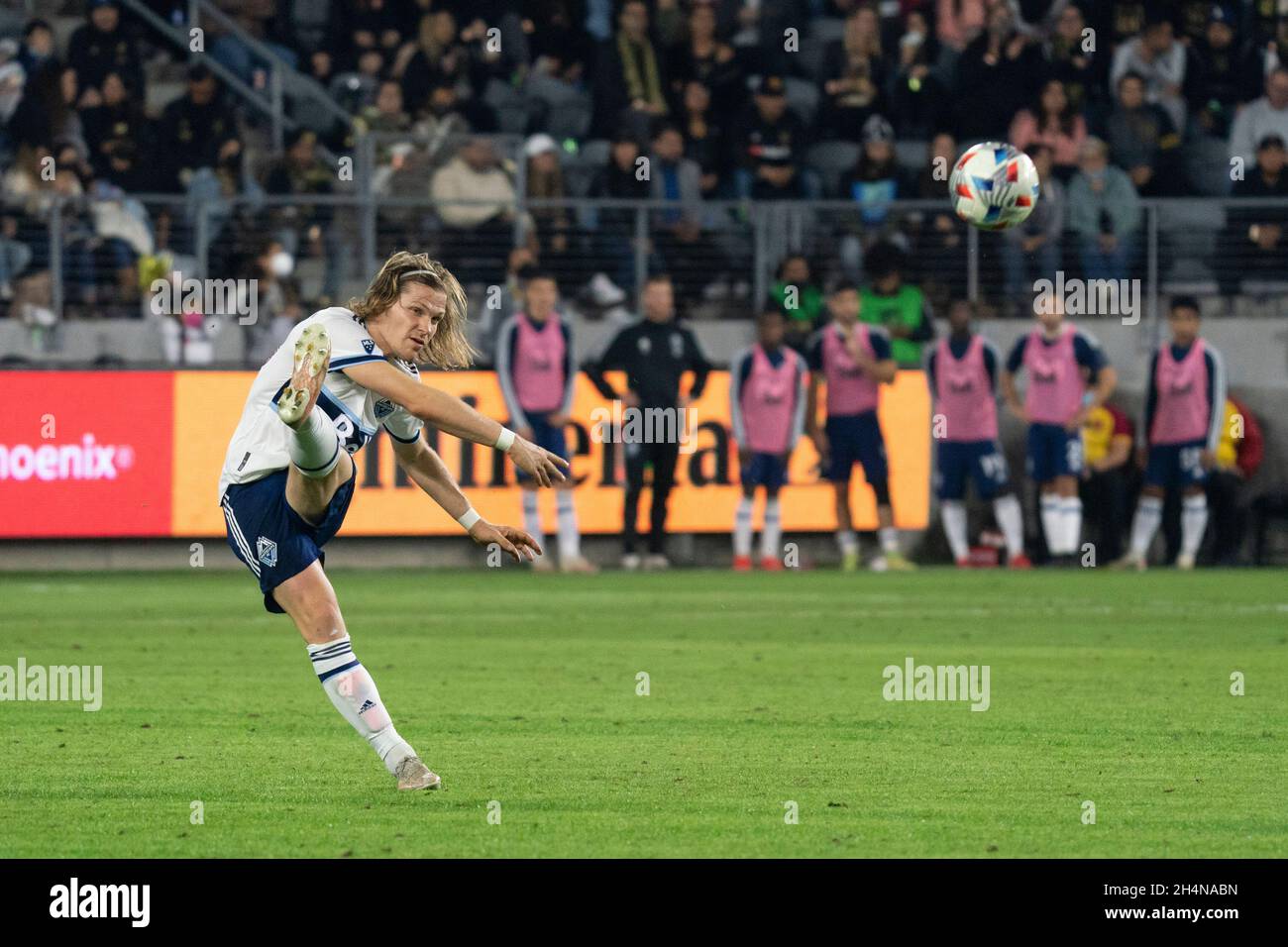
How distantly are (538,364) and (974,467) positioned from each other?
417cm

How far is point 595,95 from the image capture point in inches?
982

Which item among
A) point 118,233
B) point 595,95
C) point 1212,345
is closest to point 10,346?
point 118,233

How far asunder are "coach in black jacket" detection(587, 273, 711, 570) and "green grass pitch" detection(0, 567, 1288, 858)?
9.47ft

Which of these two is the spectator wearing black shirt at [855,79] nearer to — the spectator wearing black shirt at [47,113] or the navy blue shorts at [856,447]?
the navy blue shorts at [856,447]

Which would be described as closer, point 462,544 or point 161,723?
point 161,723

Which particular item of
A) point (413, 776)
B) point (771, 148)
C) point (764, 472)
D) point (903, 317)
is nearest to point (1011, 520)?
point (903, 317)

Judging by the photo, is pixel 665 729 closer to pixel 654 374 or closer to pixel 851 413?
pixel 654 374

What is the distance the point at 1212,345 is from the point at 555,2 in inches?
326

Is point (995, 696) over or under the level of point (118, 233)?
under

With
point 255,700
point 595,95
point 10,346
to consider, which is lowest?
point 255,700

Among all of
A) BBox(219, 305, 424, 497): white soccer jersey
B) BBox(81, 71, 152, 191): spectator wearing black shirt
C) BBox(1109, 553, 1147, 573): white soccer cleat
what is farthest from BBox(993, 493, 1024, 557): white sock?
BBox(219, 305, 424, 497): white soccer jersey
